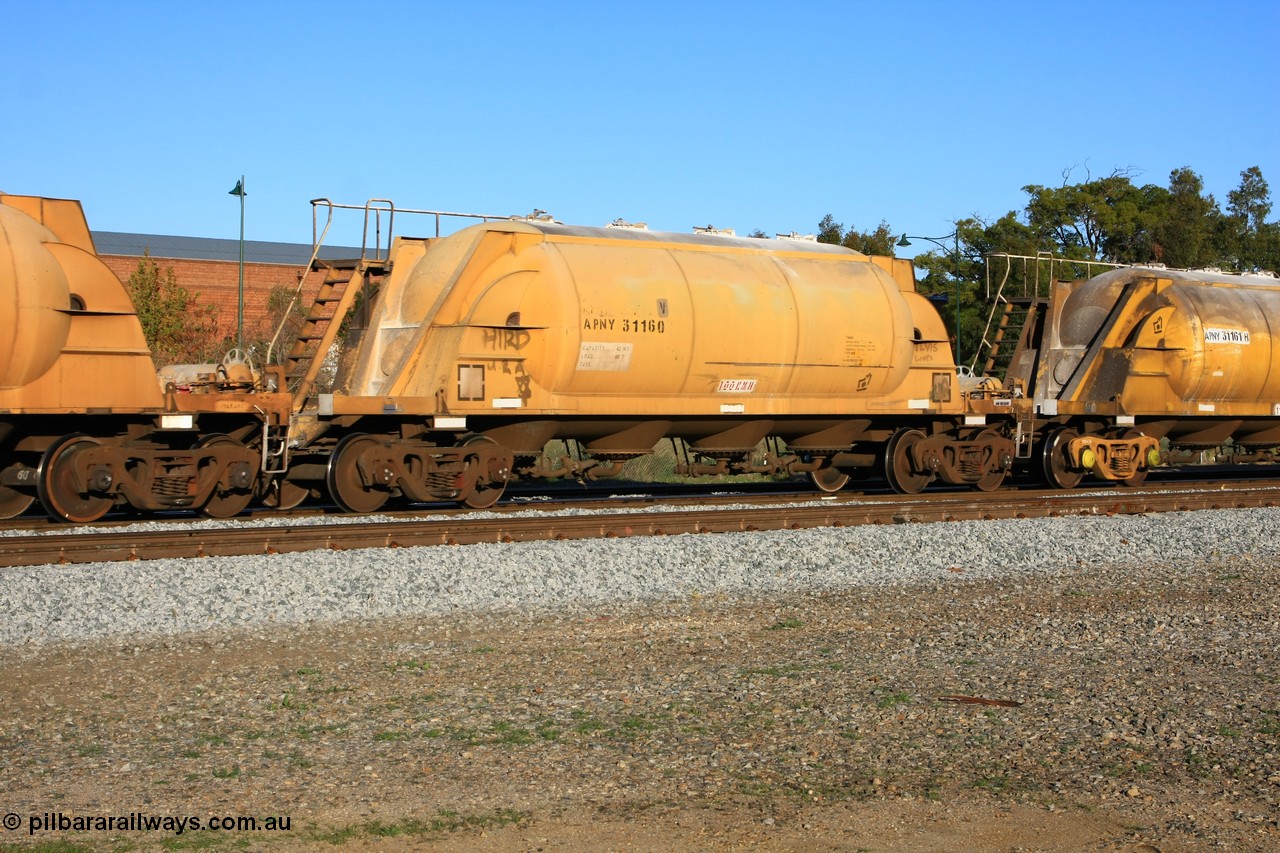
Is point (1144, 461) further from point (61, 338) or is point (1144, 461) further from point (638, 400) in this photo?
point (61, 338)

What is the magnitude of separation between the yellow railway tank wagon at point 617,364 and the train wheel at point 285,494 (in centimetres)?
48

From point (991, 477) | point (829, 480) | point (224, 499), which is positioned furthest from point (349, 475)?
point (991, 477)

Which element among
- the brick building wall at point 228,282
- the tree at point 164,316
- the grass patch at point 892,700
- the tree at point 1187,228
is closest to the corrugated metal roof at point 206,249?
the brick building wall at point 228,282

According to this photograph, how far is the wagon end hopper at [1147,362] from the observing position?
21406 millimetres

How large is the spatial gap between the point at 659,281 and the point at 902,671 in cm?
968

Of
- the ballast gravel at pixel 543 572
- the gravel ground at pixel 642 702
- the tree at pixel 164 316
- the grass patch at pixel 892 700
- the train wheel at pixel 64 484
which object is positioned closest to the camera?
the gravel ground at pixel 642 702

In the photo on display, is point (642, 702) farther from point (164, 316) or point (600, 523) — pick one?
point (164, 316)

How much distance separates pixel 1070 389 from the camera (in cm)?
2184

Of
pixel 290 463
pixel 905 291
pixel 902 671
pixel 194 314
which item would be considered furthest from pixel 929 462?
pixel 194 314

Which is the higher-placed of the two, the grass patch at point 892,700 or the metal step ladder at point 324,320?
the metal step ladder at point 324,320

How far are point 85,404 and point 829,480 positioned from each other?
11249 mm

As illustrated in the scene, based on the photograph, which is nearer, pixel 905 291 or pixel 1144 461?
pixel 905 291

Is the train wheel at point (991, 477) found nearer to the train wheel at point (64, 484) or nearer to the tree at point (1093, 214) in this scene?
the train wheel at point (64, 484)

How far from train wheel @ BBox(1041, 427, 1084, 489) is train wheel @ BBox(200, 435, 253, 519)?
1267 centimetres
